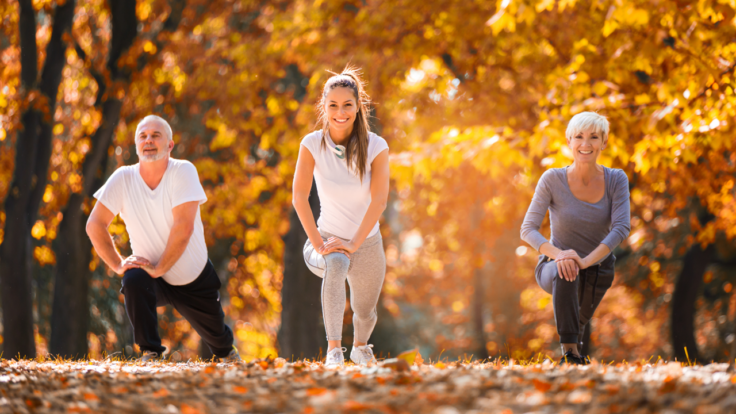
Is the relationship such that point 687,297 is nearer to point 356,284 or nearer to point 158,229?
point 356,284

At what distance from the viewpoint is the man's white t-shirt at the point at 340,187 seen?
4.37m

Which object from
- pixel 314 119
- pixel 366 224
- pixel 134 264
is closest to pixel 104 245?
pixel 134 264

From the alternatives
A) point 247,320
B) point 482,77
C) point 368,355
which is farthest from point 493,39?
point 247,320

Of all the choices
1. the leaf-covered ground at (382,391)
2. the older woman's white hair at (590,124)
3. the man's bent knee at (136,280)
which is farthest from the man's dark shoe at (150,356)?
the older woman's white hair at (590,124)

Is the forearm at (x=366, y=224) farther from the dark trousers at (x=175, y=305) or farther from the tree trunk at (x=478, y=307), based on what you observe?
the tree trunk at (x=478, y=307)

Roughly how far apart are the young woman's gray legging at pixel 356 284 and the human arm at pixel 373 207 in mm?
71

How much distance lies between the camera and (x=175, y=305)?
5098 millimetres

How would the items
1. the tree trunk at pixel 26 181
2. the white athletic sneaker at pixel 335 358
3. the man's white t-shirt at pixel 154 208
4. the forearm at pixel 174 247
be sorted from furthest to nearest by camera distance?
the tree trunk at pixel 26 181
the man's white t-shirt at pixel 154 208
the forearm at pixel 174 247
the white athletic sneaker at pixel 335 358

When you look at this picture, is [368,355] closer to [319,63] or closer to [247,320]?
[319,63]

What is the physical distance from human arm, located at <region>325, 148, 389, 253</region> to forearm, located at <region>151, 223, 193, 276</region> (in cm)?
127

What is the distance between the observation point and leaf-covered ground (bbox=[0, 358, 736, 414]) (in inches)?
92.3

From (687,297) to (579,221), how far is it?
7.92m

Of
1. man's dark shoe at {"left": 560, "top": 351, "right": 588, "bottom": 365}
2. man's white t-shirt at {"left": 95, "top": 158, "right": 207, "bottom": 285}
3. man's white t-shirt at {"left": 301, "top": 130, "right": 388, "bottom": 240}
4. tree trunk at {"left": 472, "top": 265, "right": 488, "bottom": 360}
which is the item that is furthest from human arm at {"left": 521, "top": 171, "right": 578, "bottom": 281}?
tree trunk at {"left": 472, "top": 265, "right": 488, "bottom": 360}

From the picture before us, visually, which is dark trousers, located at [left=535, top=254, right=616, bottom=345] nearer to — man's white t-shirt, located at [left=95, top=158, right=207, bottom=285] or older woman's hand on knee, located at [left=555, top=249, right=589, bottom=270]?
older woman's hand on knee, located at [left=555, top=249, right=589, bottom=270]
